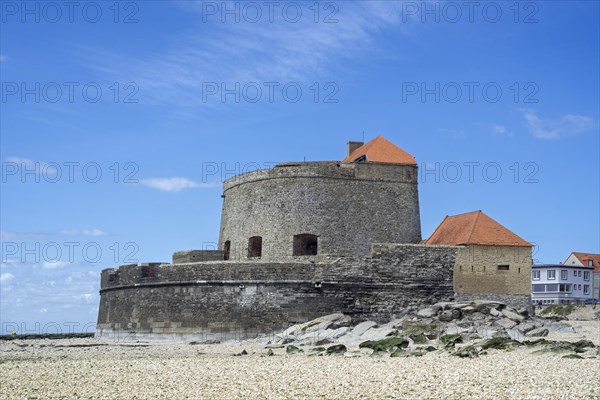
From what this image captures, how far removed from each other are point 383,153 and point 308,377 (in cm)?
1518

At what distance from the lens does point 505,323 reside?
1988cm

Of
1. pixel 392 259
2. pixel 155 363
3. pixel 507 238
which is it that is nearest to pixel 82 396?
pixel 155 363

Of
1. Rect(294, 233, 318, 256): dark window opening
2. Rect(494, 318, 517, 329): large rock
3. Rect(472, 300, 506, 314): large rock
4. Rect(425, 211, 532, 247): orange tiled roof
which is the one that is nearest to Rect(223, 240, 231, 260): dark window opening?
Rect(294, 233, 318, 256): dark window opening

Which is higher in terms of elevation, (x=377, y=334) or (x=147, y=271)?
(x=147, y=271)

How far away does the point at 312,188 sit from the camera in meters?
24.7

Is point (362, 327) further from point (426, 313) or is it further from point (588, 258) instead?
point (588, 258)

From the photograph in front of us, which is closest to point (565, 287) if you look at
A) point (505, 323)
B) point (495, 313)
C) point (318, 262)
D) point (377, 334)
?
point (495, 313)

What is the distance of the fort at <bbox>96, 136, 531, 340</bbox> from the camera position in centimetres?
2175

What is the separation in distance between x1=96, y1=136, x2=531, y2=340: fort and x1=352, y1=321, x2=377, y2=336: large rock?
1.47 m

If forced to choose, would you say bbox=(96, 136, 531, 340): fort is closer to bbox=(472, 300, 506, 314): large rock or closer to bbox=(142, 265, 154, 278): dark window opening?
bbox=(142, 265, 154, 278): dark window opening

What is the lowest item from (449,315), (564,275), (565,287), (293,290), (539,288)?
(449,315)

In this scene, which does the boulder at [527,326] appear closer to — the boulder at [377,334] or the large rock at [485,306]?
the large rock at [485,306]

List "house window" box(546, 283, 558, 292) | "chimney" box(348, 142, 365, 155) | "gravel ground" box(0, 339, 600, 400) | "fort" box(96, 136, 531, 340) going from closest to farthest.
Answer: "gravel ground" box(0, 339, 600, 400) < "fort" box(96, 136, 531, 340) < "chimney" box(348, 142, 365, 155) < "house window" box(546, 283, 558, 292)

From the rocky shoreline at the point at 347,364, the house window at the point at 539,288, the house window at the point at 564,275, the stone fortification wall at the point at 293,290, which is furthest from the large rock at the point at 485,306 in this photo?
the house window at the point at 539,288
